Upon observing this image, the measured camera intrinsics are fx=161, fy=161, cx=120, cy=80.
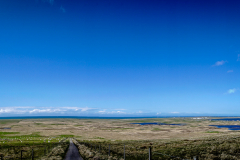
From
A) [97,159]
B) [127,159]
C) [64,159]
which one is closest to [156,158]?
[127,159]

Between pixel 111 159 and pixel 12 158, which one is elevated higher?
pixel 111 159

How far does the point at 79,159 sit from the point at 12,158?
34.4ft

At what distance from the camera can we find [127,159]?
15859 millimetres

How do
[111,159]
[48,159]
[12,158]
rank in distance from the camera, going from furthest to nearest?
[12,158] < [48,159] < [111,159]

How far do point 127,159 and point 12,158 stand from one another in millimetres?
15147

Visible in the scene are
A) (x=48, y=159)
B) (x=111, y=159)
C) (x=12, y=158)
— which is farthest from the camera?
(x=12, y=158)

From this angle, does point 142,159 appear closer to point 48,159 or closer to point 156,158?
point 156,158

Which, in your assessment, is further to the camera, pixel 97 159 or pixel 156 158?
pixel 156 158

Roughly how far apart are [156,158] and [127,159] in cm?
306

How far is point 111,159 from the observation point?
14.6 m

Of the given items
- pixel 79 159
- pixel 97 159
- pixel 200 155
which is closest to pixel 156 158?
pixel 200 155

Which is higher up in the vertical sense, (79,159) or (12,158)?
(79,159)

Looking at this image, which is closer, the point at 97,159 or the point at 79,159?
the point at 97,159

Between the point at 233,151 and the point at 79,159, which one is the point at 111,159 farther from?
the point at 233,151
